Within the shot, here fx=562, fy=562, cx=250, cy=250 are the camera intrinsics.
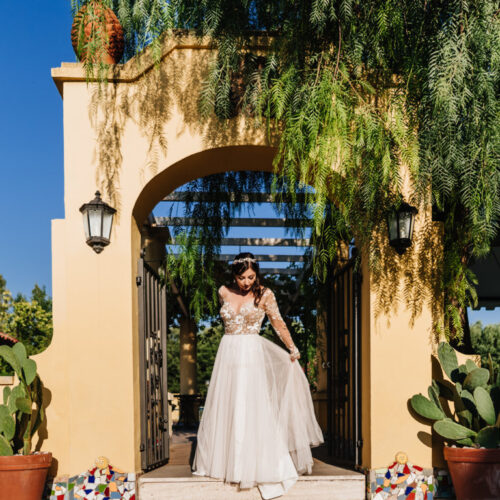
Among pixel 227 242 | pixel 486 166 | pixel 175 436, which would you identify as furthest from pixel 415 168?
pixel 175 436

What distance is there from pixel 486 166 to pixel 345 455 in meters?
2.87

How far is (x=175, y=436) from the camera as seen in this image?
781 centimetres

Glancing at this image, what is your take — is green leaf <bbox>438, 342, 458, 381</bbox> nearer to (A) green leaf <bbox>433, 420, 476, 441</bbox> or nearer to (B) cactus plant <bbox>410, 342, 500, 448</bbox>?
(B) cactus plant <bbox>410, 342, 500, 448</bbox>

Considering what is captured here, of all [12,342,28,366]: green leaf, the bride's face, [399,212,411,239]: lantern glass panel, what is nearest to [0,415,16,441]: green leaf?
[12,342,28,366]: green leaf

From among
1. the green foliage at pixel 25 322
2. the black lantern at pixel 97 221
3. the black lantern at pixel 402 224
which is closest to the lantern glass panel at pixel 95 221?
the black lantern at pixel 97 221

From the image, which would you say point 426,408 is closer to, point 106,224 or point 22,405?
point 106,224

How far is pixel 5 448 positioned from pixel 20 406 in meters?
0.31

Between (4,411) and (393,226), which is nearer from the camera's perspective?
(4,411)

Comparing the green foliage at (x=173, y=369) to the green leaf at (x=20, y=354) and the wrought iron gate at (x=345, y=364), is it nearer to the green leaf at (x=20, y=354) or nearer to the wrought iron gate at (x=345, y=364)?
the wrought iron gate at (x=345, y=364)

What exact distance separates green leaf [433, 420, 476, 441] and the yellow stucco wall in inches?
12.0

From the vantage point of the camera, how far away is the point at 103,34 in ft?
13.7

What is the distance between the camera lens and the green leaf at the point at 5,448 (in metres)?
3.91

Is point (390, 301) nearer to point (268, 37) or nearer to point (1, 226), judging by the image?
point (268, 37)

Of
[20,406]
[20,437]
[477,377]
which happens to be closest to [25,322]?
[20,437]
